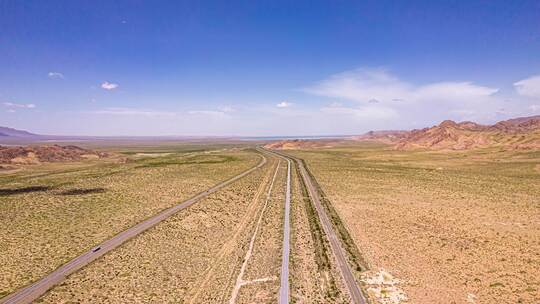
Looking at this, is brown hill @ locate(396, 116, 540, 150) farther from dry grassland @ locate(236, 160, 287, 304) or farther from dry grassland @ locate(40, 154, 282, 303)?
dry grassland @ locate(40, 154, 282, 303)

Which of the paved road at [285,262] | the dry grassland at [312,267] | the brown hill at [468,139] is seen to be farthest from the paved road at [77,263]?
the brown hill at [468,139]

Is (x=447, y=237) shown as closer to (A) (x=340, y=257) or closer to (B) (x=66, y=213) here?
(A) (x=340, y=257)

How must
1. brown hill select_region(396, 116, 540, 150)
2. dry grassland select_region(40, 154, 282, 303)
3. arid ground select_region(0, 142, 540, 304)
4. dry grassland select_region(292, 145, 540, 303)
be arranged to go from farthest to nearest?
brown hill select_region(396, 116, 540, 150)
dry grassland select_region(292, 145, 540, 303)
arid ground select_region(0, 142, 540, 304)
dry grassland select_region(40, 154, 282, 303)

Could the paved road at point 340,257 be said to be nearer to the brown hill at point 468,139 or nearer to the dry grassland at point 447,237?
the dry grassland at point 447,237

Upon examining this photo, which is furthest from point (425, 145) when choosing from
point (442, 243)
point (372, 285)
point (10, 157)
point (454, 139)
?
point (10, 157)

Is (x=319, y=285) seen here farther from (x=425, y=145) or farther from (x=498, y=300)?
(x=425, y=145)

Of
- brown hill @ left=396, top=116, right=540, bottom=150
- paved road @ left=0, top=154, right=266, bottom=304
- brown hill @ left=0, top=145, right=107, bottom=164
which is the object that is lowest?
paved road @ left=0, top=154, right=266, bottom=304

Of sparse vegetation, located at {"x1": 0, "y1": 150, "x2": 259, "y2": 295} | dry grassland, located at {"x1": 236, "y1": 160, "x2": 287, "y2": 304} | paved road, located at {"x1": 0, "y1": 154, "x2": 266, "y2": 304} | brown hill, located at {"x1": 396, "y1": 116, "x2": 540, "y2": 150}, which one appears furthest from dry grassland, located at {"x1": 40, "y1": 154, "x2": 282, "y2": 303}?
brown hill, located at {"x1": 396, "y1": 116, "x2": 540, "y2": 150}
